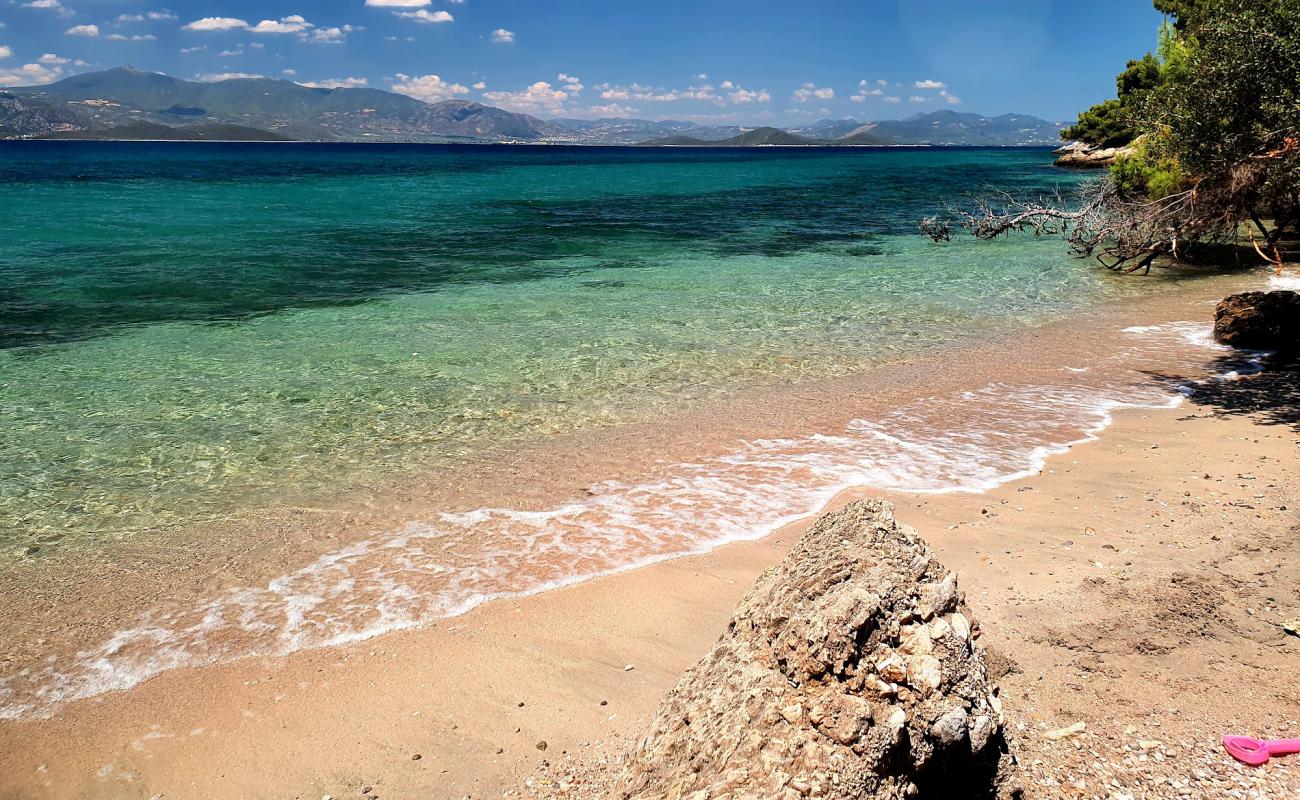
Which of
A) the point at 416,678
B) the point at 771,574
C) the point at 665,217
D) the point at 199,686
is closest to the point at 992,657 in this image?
the point at 771,574

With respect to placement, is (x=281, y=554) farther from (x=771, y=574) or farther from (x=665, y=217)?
(x=665, y=217)

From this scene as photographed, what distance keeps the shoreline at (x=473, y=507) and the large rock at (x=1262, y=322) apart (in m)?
4.55

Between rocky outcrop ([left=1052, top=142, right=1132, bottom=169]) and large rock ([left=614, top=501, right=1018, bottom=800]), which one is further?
rocky outcrop ([left=1052, top=142, right=1132, bottom=169])

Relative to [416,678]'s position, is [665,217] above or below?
above

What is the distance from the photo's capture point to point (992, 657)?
4.39 meters

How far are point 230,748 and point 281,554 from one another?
259 centimetres

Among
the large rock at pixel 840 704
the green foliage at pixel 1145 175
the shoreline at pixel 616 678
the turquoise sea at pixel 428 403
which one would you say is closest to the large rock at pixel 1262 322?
the turquoise sea at pixel 428 403

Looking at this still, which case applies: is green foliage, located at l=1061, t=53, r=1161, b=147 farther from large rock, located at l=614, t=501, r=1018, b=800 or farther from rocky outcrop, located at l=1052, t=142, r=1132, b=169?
large rock, located at l=614, t=501, r=1018, b=800

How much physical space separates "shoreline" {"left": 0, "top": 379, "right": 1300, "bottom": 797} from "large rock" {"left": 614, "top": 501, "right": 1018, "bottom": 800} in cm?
83

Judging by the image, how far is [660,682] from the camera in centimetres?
466

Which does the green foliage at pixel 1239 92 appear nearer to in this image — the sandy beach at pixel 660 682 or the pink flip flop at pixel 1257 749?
the sandy beach at pixel 660 682

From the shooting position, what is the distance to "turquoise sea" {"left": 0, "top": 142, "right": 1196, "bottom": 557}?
8.84 meters

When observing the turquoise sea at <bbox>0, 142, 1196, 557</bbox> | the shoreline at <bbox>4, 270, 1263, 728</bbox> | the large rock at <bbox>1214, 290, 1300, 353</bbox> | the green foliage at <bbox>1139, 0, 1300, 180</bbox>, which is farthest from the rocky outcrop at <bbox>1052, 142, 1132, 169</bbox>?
the shoreline at <bbox>4, 270, 1263, 728</bbox>

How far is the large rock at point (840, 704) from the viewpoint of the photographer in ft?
8.53
